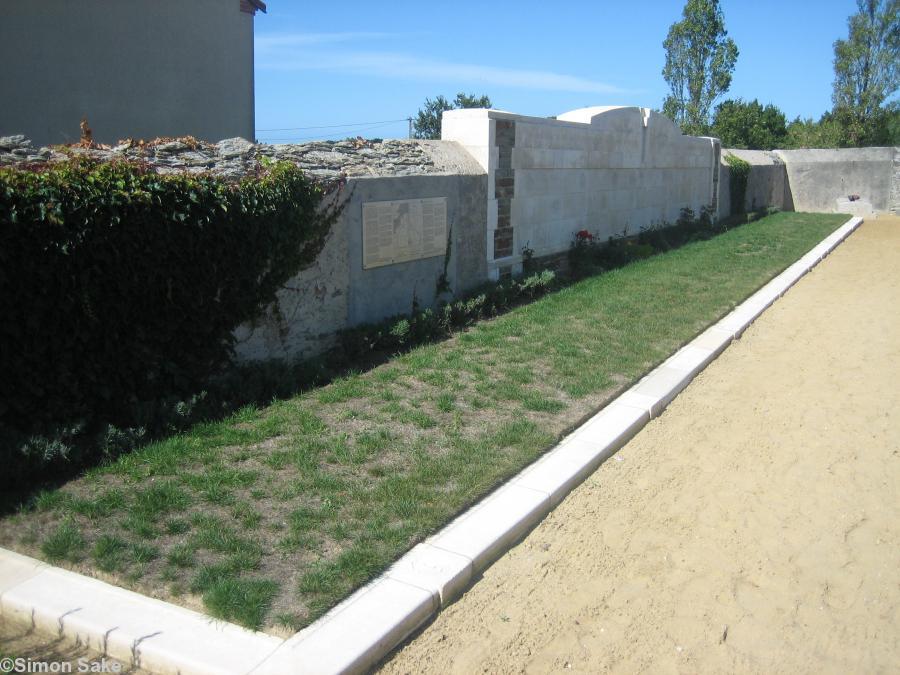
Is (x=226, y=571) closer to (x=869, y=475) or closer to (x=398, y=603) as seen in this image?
(x=398, y=603)

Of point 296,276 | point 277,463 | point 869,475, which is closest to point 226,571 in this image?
point 277,463

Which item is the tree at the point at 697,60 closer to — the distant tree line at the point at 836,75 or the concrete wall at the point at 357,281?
the distant tree line at the point at 836,75

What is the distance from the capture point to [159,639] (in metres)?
2.96

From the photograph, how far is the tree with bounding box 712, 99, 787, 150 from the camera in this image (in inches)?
1415

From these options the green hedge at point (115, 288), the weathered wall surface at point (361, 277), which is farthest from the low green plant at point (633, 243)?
the green hedge at point (115, 288)

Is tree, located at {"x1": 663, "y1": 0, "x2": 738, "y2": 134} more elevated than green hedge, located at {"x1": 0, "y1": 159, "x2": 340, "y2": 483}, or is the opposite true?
tree, located at {"x1": 663, "y1": 0, "x2": 738, "y2": 134}

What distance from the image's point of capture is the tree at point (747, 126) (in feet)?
118

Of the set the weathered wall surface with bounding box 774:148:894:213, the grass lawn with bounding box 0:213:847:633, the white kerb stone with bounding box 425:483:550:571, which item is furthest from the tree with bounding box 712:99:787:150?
the white kerb stone with bounding box 425:483:550:571

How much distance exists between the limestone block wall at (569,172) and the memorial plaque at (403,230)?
4.16 ft

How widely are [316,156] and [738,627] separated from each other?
5890 millimetres

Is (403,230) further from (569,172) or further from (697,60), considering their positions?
(697,60)

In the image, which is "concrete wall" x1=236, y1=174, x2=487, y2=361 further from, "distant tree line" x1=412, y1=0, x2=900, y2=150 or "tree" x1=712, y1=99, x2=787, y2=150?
"tree" x1=712, y1=99, x2=787, y2=150

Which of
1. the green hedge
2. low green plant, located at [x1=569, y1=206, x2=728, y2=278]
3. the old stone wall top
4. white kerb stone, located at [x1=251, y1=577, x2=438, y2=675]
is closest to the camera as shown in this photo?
white kerb stone, located at [x1=251, y1=577, x2=438, y2=675]

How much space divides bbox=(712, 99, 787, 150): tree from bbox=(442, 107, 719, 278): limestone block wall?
2068 cm
